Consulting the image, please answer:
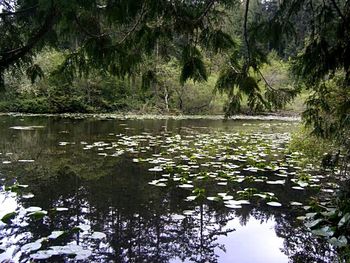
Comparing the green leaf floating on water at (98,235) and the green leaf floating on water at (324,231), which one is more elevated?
the green leaf floating on water at (324,231)

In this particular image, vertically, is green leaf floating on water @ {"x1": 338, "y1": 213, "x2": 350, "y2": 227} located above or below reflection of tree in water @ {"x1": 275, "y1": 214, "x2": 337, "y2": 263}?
above

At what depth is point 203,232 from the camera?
3895 millimetres

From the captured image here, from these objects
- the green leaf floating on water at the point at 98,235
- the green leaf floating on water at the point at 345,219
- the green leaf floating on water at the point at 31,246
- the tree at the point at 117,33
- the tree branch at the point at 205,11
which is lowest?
the green leaf floating on water at the point at 98,235

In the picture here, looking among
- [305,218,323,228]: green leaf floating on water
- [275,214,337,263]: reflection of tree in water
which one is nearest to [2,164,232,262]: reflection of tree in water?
[275,214,337,263]: reflection of tree in water

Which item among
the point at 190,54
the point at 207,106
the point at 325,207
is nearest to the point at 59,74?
the point at 190,54

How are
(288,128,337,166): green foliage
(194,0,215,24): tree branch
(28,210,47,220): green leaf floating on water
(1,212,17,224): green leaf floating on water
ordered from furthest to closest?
(288,128,337,166): green foliage, (28,210,47,220): green leaf floating on water, (1,212,17,224): green leaf floating on water, (194,0,215,24): tree branch

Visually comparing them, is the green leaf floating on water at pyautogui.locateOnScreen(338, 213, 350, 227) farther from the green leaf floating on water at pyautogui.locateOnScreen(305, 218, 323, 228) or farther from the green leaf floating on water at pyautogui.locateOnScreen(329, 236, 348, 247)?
the green leaf floating on water at pyautogui.locateOnScreen(305, 218, 323, 228)

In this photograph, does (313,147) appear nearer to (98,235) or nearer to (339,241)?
(339,241)

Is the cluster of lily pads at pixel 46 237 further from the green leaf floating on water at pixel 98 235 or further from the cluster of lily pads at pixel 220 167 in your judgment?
the cluster of lily pads at pixel 220 167

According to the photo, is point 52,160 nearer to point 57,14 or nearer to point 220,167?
point 220,167

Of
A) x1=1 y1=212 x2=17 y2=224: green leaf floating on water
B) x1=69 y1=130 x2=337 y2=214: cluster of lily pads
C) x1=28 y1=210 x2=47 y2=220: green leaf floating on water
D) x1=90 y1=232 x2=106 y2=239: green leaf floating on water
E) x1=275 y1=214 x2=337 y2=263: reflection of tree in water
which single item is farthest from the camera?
x1=69 y1=130 x2=337 y2=214: cluster of lily pads

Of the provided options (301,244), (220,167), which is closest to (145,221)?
(301,244)

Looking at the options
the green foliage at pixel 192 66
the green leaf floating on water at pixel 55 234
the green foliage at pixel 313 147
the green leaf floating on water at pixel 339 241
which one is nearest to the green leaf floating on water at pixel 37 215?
the green leaf floating on water at pixel 55 234

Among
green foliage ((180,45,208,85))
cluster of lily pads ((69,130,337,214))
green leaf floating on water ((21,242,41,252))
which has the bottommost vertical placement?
green leaf floating on water ((21,242,41,252))
